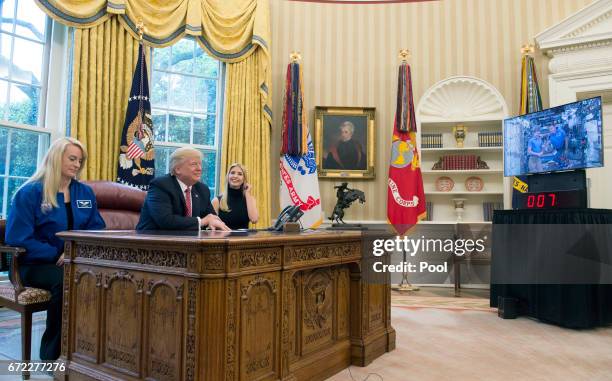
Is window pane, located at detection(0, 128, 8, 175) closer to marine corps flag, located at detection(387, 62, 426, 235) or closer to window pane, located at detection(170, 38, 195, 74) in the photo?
window pane, located at detection(170, 38, 195, 74)

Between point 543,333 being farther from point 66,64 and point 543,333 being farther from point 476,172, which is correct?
point 66,64

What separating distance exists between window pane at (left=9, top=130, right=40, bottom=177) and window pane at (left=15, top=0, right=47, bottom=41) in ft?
3.10

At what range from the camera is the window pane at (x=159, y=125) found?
17.2 feet

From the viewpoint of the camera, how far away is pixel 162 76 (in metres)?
5.29

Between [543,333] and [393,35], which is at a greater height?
[393,35]

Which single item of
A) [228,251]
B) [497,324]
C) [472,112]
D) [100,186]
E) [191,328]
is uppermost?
[472,112]

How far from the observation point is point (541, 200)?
3984 millimetres

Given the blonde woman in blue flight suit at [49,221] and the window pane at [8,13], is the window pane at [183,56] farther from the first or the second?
the blonde woman in blue flight suit at [49,221]

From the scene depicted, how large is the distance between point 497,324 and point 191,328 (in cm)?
291

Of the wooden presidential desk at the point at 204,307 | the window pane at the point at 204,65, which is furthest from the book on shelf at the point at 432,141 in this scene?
the wooden presidential desk at the point at 204,307

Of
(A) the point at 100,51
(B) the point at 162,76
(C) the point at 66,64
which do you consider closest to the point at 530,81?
(B) the point at 162,76

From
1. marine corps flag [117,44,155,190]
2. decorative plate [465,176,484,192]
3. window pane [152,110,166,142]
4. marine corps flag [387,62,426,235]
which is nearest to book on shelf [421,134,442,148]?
marine corps flag [387,62,426,235]

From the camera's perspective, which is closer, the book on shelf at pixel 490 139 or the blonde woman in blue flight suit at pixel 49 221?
the blonde woman in blue flight suit at pixel 49 221

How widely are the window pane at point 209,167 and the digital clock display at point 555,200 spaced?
11.6ft
